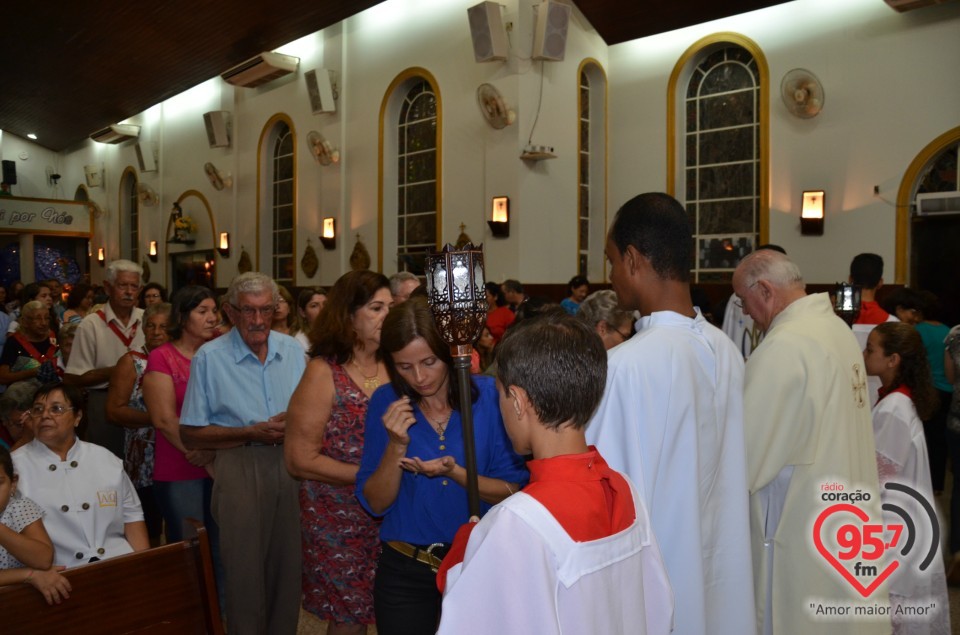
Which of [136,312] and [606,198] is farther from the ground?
[606,198]

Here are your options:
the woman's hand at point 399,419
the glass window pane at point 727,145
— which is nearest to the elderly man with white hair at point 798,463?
the woman's hand at point 399,419

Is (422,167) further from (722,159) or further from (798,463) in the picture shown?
(798,463)

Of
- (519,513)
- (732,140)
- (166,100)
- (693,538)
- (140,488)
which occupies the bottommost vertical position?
(140,488)

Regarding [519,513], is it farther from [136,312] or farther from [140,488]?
[136,312]

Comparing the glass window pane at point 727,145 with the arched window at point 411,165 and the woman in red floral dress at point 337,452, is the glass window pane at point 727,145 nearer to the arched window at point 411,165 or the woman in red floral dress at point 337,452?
the arched window at point 411,165

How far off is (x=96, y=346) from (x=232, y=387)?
2.31m

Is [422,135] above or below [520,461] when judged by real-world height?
above

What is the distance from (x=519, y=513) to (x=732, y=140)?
1018 cm

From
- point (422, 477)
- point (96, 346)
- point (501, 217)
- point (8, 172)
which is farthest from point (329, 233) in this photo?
point (8, 172)

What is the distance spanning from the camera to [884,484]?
3916 millimetres

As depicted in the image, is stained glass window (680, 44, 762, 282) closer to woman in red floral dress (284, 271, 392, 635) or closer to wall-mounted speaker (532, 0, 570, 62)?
wall-mounted speaker (532, 0, 570, 62)

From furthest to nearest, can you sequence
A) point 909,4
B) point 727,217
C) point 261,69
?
point 261,69, point 727,217, point 909,4

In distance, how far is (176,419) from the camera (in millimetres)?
3805

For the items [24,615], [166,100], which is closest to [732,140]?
[24,615]
